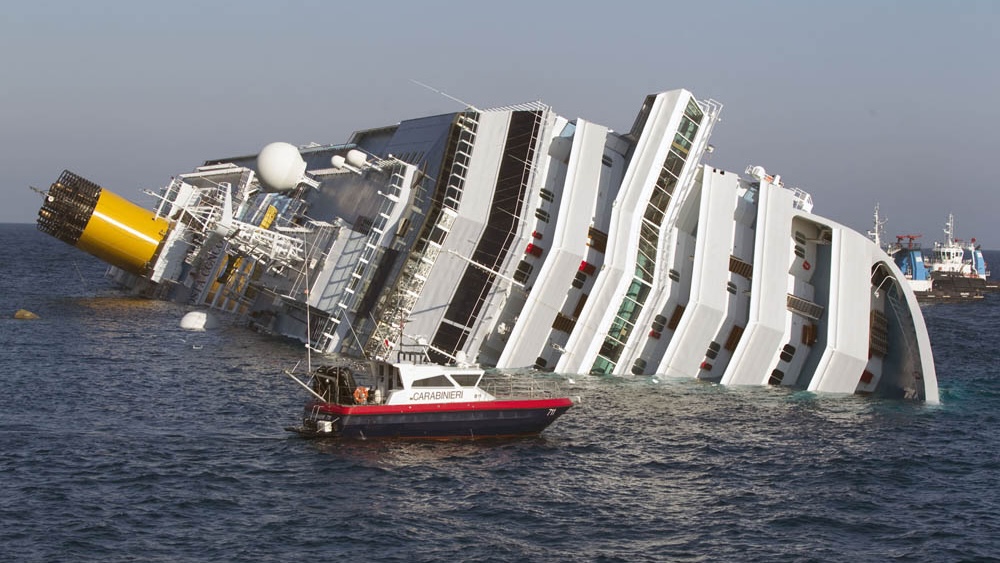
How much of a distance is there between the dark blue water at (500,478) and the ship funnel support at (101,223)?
27.7m

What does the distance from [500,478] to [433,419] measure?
16.0 feet

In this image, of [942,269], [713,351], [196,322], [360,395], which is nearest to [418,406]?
[360,395]

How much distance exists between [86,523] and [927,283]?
138645mm

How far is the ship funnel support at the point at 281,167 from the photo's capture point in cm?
7962

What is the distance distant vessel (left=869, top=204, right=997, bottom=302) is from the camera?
150 m

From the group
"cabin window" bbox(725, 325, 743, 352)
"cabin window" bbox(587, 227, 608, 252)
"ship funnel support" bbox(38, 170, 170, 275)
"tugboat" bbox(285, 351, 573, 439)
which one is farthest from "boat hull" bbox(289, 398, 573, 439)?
"ship funnel support" bbox(38, 170, 170, 275)

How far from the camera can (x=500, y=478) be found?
39.0 meters

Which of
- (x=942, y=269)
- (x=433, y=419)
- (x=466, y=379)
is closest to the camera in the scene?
(x=433, y=419)

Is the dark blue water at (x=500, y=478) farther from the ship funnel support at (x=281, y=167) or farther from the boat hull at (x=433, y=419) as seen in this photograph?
the ship funnel support at (x=281, y=167)

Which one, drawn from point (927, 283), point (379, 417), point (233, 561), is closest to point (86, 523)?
point (233, 561)

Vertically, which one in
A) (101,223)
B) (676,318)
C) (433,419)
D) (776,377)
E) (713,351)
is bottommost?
(101,223)

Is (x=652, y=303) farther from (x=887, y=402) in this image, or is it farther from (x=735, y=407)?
(x=887, y=402)

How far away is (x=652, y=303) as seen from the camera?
59.1 m

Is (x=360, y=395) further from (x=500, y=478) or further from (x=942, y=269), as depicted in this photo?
(x=942, y=269)
